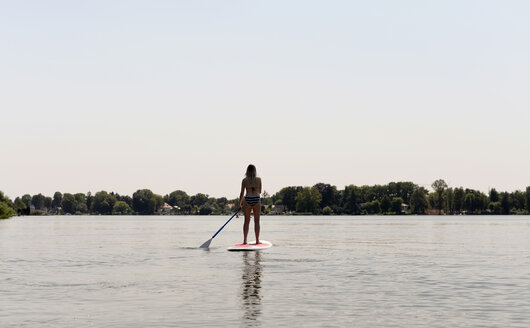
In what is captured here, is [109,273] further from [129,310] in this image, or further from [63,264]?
[129,310]

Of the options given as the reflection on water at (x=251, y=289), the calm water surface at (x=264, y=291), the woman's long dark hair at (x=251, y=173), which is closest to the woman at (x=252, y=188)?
the woman's long dark hair at (x=251, y=173)

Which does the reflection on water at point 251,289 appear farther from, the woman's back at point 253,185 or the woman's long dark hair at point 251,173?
the woman's long dark hair at point 251,173

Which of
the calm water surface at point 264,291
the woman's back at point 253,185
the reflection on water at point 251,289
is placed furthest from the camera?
the woman's back at point 253,185

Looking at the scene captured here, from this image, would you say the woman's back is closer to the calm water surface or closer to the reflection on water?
the calm water surface

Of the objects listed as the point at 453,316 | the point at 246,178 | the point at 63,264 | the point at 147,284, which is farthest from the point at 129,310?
the point at 246,178

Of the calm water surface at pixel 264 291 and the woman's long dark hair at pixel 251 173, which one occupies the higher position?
the woman's long dark hair at pixel 251 173

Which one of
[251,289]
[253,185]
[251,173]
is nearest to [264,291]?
[251,289]

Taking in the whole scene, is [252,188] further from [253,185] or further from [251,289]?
[251,289]

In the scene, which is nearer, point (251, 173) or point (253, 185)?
point (253, 185)

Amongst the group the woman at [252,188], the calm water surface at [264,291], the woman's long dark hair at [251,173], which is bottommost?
the calm water surface at [264,291]

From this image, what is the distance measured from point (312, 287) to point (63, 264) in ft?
31.7

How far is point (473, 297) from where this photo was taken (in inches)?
548

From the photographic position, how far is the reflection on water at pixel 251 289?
1159 centimetres

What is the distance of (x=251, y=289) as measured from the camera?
→ 49.4 feet
